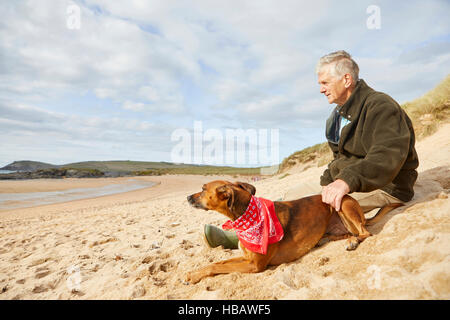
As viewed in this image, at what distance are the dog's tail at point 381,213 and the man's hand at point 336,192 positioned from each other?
0.73 metres

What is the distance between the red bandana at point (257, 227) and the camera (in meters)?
2.79

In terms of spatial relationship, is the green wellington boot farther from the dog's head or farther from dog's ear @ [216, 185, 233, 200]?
dog's ear @ [216, 185, 233, 200]

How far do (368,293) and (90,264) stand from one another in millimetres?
3765

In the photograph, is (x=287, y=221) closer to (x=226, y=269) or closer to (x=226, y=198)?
(x=226, y=198)

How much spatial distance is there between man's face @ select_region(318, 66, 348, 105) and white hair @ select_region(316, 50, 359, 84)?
0.05 m

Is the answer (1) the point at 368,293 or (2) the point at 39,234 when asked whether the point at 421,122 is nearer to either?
(1) the point at 368,293

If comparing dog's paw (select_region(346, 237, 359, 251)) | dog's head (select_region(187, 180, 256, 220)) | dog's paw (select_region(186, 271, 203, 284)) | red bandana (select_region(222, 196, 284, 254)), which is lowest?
dog's paw (select_region(186, 271, 203, 284))

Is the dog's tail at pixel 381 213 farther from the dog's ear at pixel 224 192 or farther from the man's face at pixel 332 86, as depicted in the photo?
the dog's ear at pixel 224 192

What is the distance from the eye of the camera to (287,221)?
2998 millimetres

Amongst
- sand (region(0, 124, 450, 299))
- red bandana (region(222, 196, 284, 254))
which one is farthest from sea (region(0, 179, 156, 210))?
red bandana (region(222, 196, 284, 254))

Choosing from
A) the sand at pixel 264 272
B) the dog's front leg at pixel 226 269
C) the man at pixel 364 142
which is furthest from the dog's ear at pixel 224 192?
the man at pixel 364 142

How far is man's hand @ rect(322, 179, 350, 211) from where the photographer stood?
2579 millimetres

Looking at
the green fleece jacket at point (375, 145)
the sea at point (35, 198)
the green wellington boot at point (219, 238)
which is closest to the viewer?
the green fleece jacket at point (375, 145)

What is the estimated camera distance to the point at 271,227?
9.27ft
